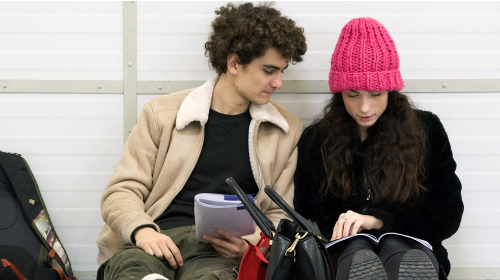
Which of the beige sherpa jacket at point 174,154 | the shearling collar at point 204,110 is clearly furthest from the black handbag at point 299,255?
the shearling collar at point 204,110

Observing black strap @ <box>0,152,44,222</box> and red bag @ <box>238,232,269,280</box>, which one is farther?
black strap @ <box>0,152,44,222</box>

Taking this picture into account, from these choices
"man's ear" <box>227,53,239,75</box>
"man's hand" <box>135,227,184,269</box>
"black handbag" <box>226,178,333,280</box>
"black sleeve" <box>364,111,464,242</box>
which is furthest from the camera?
"man's ear" <box>227,53,239,75</box>

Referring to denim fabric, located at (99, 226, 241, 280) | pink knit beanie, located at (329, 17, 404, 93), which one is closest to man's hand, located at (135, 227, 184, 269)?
denim fabric, located at (99, 226, 241, 280)

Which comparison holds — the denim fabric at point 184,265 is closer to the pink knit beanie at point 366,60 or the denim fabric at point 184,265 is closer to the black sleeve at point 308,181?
the black sleeve at point 308,181

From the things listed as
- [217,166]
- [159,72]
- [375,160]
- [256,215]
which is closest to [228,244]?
[256,215]

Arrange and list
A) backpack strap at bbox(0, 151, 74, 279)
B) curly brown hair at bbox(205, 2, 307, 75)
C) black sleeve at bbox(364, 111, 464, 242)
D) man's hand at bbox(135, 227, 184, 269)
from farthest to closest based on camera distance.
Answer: backpack strap at bbox(0, 151, 74, 279), curly brown hair at bbox(205, 2, 307, 75), black sleeve at bbox(364, 111, 464, 242), man's hand at bbox(135, 227, 184, 269)

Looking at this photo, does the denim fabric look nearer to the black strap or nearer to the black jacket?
the black jacket

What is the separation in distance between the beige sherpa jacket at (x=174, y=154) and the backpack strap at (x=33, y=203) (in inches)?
13.5

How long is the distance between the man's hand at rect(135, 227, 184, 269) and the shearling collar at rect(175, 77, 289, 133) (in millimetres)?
574

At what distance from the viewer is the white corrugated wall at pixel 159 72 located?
344 cm

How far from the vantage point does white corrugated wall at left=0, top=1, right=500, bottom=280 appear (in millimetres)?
3439

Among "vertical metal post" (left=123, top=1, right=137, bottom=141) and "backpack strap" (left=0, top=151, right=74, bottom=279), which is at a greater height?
"vertical metal post" (left=123, top=1, right=137, bottom=141)

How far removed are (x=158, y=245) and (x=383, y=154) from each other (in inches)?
42.7

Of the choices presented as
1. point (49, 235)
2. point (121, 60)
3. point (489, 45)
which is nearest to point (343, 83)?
point (489, 45)
